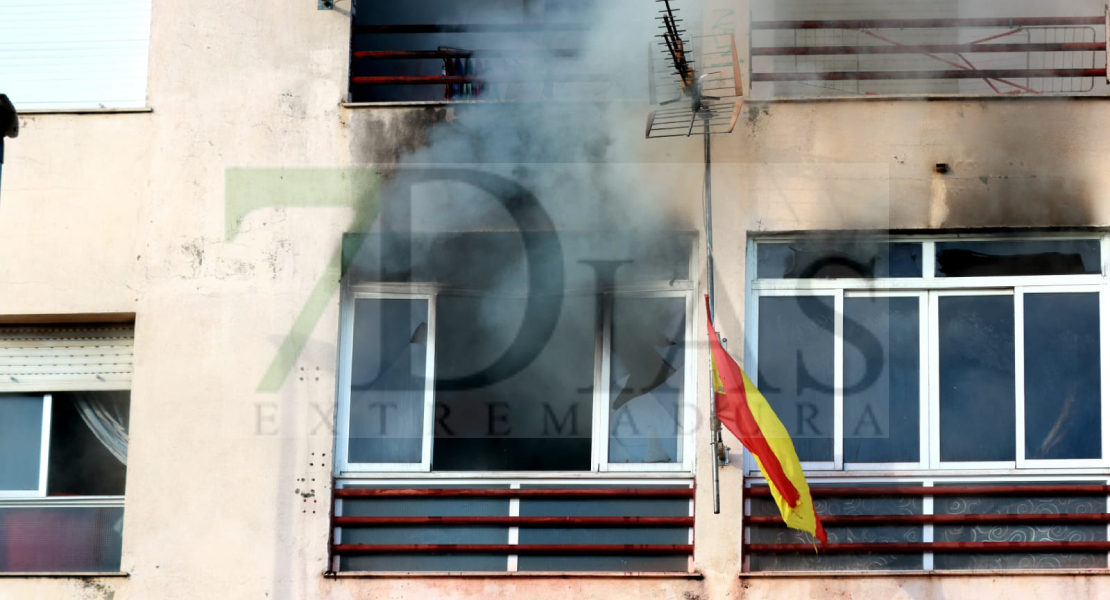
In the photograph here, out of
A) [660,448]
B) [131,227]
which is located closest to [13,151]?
[131,227]

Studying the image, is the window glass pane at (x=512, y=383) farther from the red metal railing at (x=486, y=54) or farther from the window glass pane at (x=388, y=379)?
Result: the red metal railing at (x=486, y=54)

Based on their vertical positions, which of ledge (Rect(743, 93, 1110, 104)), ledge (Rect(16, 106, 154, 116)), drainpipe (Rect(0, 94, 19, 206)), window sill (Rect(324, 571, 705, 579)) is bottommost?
window sill (Rect(324, 571, 705, 579))

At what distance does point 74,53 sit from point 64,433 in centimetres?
231

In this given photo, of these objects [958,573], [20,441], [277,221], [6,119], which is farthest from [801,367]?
[20,441]

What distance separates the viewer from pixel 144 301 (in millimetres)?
7266

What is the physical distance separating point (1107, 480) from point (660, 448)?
2.41 meters

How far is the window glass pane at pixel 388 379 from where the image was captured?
7.25m

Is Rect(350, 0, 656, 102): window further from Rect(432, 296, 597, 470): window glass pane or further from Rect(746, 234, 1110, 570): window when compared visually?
Rect(746, 234, 1110, 570): window

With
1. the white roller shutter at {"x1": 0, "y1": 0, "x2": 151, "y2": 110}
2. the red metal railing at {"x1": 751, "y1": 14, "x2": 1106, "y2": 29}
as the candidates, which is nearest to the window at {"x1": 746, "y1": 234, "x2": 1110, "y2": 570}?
the red metal railing at {"x1": 751, "y1": 14, "x2": 1106, "y2": 29}

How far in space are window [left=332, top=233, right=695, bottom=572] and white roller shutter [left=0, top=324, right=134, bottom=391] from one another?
4.36ft

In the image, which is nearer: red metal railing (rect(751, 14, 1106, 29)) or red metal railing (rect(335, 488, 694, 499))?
red metal railing (rect(335, 488, 694, 499))

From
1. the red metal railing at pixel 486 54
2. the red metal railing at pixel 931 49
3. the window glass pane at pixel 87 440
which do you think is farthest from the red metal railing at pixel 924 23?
the window glass pane at pixel 87 440

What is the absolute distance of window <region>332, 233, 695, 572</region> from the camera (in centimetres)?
703

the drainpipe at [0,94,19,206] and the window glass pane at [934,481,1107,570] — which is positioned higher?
the drainpipe at [0,94,19,206]
